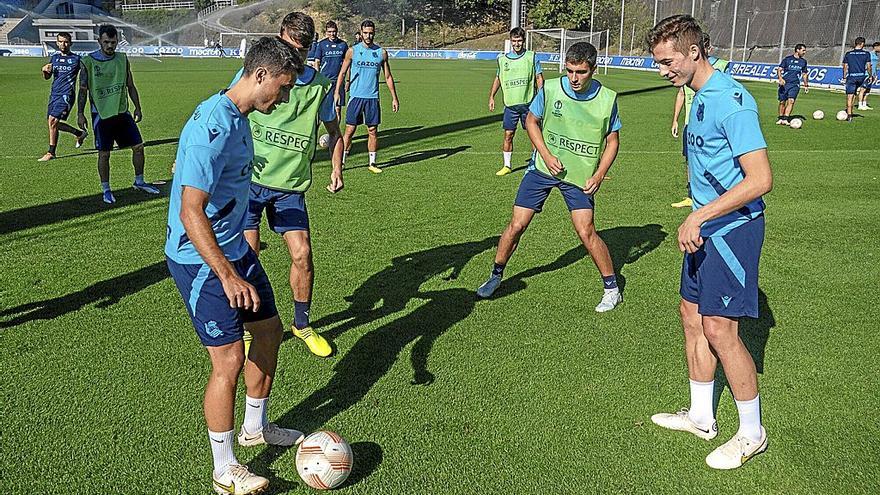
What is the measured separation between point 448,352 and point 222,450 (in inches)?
82.6

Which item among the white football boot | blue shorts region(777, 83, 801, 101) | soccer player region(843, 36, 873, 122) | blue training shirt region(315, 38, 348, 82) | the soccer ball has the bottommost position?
the white football boot

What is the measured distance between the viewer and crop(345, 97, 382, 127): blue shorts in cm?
1223

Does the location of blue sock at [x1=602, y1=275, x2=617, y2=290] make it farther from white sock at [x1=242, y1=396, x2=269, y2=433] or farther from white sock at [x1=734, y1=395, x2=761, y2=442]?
white sock at [x1=242, y1=396, x2=269, y2=433]

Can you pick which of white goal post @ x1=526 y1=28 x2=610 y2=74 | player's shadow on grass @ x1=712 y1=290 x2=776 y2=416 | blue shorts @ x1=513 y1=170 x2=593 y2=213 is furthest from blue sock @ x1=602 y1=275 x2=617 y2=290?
white goal post @ x1=526 y1=28 x2=610 y2=74

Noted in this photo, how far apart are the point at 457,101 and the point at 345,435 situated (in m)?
20.9

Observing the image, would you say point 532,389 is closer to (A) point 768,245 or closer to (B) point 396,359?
(B) point 396,359

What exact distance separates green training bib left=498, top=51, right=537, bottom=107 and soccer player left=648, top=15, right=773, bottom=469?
8231 millimetres

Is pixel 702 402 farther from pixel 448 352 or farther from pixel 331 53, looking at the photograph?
pixel 331 53

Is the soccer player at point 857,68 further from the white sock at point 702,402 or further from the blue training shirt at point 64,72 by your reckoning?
the white sock at point 702,402

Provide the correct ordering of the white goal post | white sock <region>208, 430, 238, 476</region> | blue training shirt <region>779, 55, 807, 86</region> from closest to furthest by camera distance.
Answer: white sock <region>208, 430, 238, 476</region>, blue training shirt <region>779, 55, 807, 86</region>, the white goal post

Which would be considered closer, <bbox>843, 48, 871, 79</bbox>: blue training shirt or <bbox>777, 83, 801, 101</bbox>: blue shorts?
<bbox>777, 83, 801, 101</bbox>: blue shorts

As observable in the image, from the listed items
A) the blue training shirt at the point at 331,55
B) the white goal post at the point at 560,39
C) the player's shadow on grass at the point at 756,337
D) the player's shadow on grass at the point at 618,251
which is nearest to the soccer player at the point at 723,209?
the player's shadow on grass at the point at 756,337

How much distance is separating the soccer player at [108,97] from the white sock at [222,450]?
7.22 meters

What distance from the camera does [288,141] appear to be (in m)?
5.27
